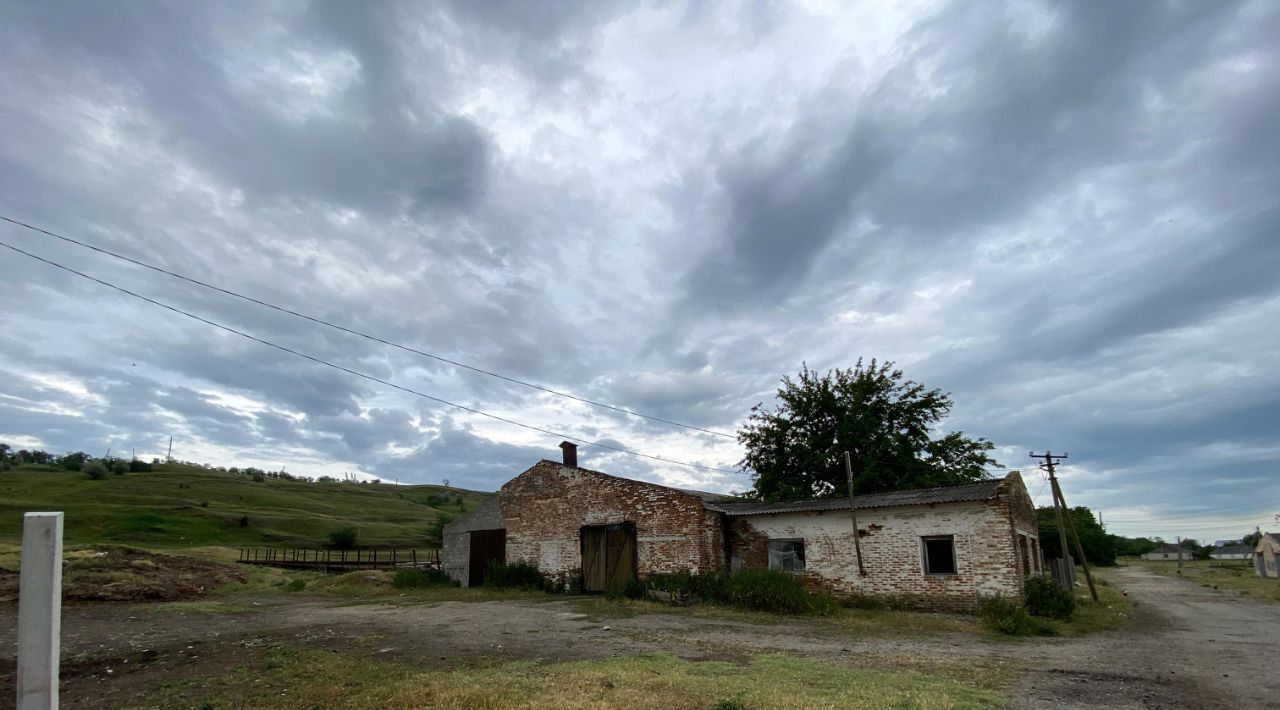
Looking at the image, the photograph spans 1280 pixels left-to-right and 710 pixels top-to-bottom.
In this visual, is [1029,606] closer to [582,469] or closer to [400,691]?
[582,469]

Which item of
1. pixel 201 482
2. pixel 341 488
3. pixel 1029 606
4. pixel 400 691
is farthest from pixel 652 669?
pixel 341 488

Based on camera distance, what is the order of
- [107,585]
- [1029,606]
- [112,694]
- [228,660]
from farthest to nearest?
1. [107,585]
2. [1029,606]
3. [228,660]
4. [112,694]

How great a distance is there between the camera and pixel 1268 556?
168ft

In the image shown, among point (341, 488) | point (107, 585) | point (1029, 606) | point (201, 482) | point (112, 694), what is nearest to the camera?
point (112, 694)

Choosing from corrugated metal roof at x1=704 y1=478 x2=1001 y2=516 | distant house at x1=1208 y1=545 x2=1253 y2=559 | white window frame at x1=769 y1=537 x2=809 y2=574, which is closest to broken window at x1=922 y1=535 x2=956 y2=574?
corrugated metal roof at x1=704 y1=478 x2=1001 y2=516

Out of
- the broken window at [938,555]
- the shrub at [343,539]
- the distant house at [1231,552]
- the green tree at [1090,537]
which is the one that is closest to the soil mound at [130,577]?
the broken window at [938,555]

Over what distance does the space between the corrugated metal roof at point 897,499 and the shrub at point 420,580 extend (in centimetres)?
1119

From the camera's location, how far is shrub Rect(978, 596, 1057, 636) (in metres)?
14.2

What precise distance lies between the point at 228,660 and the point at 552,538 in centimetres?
1376

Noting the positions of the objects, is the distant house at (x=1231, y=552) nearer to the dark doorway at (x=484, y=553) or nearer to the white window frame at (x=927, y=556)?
the white window frame at (x=927, y=556)

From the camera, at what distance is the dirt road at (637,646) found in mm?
8703

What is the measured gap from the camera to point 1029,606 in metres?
16.1

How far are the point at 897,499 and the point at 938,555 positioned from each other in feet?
5.50

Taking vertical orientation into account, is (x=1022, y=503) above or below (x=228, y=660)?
above
